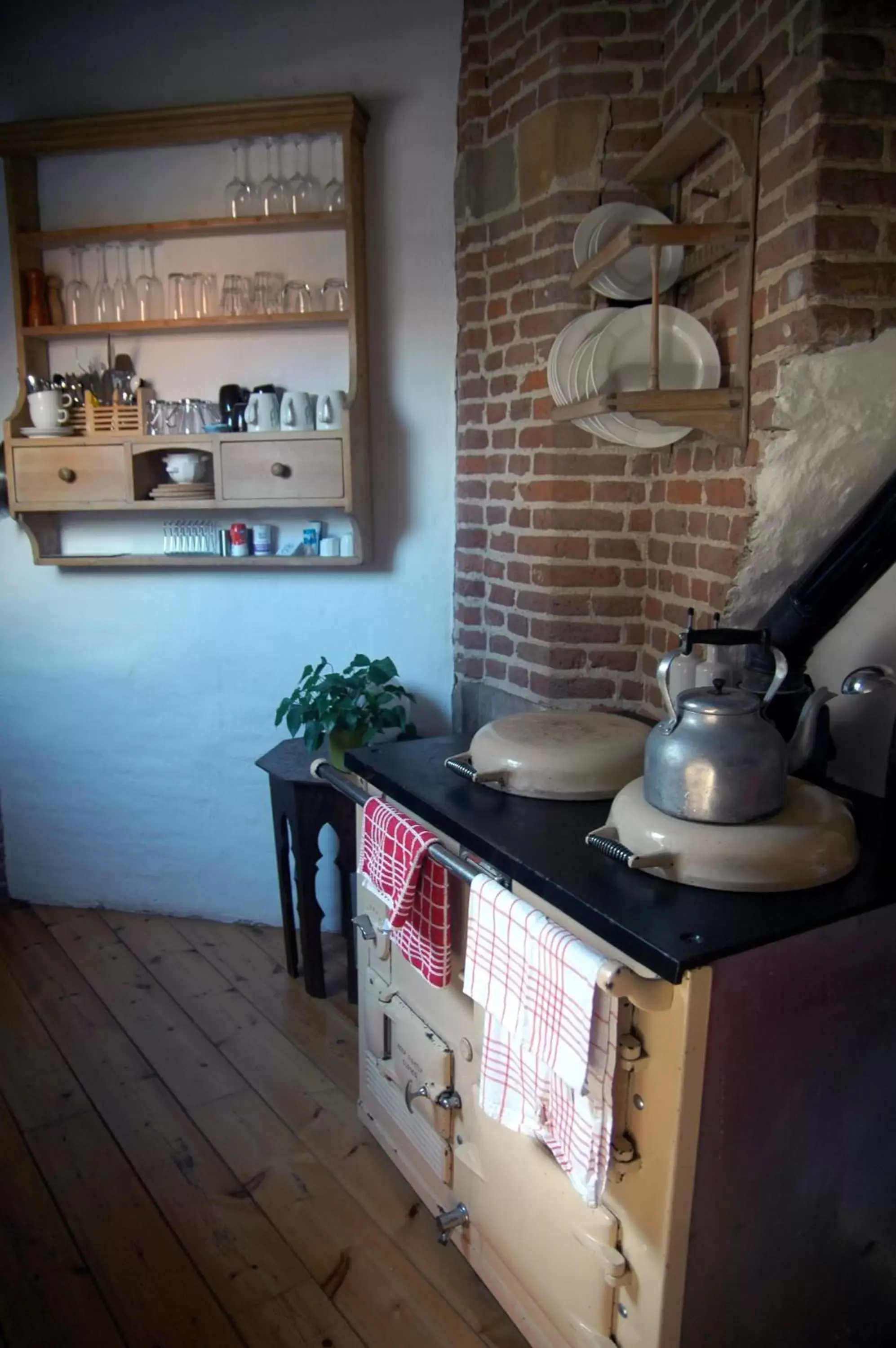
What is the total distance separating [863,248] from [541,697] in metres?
1.13

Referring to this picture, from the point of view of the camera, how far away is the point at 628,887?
126 centimetres

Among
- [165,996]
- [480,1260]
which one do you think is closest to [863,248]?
[480,1260]

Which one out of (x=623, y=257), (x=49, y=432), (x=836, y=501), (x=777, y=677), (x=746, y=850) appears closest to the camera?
(x=746, y=850)

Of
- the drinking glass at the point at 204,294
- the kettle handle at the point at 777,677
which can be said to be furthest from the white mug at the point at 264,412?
the kettle handle at the point at 777,677

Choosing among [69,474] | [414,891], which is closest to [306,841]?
[414,891]

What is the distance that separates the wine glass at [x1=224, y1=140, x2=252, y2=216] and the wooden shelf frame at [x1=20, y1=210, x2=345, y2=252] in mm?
40

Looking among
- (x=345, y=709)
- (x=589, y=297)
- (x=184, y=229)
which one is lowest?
(x=345, y=709)

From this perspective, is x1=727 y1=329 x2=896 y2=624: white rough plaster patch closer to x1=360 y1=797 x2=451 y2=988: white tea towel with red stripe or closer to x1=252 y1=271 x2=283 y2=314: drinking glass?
x1=360 y1=797 x2=451 y2=988: white tea towel with red stripe

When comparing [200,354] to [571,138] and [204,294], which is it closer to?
[204,294]

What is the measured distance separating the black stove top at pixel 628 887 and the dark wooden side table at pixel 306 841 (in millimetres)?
800

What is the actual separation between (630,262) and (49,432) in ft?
5.31

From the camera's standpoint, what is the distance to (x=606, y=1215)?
1.29m

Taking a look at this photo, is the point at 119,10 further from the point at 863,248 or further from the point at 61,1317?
the point at 61,1317

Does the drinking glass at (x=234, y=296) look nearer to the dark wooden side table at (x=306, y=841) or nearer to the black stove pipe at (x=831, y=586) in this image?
the dark wooden side table at (x=306, y=841)
